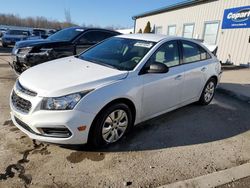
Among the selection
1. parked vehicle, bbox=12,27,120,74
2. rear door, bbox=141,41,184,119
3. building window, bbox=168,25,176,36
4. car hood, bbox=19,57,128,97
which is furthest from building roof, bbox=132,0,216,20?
car hood, bbox=19,57,128,97

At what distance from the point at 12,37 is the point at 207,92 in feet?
65.9

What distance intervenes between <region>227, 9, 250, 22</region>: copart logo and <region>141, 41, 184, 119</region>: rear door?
32.5 feet

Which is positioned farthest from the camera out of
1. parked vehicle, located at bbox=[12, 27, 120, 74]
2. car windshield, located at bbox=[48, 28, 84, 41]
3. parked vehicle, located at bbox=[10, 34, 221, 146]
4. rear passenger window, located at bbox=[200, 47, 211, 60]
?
car windshield, located at bbox=[48, 28, 84, 41]

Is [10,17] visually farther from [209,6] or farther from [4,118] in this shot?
[4,118]

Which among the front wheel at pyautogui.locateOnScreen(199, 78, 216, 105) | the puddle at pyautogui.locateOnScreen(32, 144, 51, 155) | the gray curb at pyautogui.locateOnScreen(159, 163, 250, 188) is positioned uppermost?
the front wheel at pyautogui.locateOnScreen(199, 78, 216, 105)

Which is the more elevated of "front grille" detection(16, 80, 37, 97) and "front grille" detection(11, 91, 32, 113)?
"front grille" detection(16, 80, 37, 97)

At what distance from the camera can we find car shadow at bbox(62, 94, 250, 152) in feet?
12.1

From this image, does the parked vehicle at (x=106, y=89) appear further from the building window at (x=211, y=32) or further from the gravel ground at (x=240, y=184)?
the building window at (x=211, y=32)

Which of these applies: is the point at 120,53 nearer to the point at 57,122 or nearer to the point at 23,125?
the point at 57,122

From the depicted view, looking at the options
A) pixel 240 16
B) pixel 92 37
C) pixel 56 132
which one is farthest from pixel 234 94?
pixel 240 16

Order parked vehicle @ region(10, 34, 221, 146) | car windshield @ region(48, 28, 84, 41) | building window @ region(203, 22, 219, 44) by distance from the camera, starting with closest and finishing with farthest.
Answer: parked vehicle @ region(10, 34, 221, 146)
car windshield @ region(48, 28, 84, 41)
building window @ region(203, 22, 219, 44)

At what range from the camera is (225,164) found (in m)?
3.34

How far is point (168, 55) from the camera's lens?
14.2ft

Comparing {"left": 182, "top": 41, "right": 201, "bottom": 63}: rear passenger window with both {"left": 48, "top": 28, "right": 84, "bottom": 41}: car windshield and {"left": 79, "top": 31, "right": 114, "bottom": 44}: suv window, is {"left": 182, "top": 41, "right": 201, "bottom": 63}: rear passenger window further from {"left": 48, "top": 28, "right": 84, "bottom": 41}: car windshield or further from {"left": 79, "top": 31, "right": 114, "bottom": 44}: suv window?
{"left": 48, "top": 28, "right": 84, "bottom": 41}: car windshield
